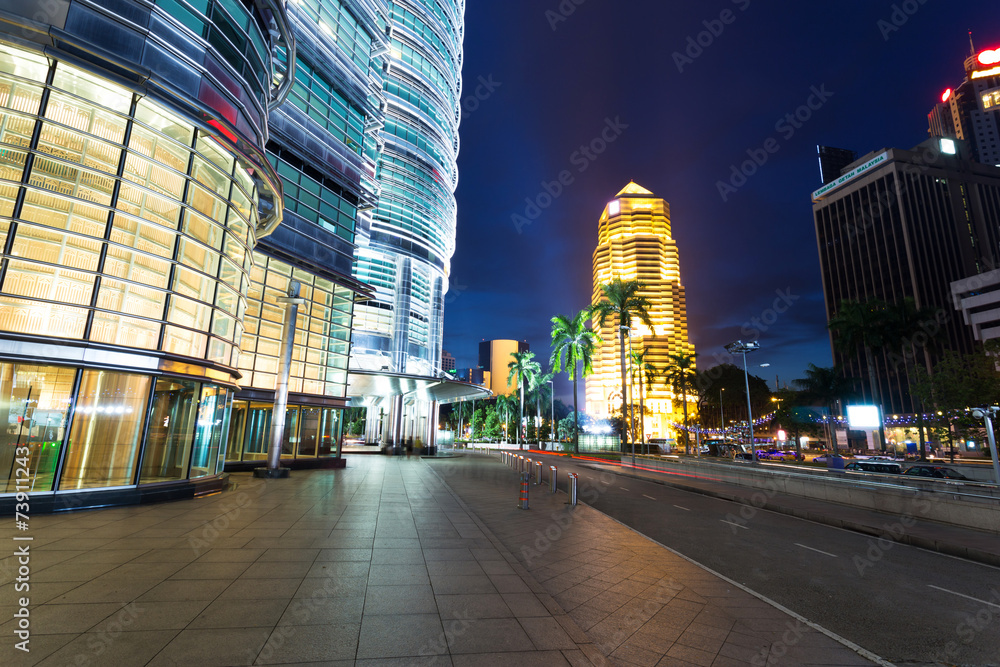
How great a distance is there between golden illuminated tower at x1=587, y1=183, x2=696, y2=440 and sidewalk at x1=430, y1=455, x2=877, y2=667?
472ft

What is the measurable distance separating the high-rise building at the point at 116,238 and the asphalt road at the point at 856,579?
47.0 feet

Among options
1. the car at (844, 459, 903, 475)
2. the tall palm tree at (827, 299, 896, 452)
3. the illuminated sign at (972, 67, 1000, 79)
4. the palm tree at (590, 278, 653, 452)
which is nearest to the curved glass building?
the palm tree at (590, 278, 653, 452)

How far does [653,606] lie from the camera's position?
6.78 metres

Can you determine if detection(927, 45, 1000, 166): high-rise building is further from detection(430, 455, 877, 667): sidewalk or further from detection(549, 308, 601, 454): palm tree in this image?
detection(430, 455, 877, 667): sidewalk

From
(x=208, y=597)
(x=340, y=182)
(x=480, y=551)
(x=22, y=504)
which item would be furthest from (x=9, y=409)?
(x=340, y=182)

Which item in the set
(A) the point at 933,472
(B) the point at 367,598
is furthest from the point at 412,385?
(B) the point at 367,598

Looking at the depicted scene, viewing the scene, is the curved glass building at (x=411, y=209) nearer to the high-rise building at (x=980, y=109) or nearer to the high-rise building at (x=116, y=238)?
the high-rise building at (x=116, y=238)

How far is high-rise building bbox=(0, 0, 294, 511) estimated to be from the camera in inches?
474

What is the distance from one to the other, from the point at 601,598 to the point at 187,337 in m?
15.0

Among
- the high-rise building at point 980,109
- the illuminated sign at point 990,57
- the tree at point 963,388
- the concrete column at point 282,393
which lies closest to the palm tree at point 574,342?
the tree at point 963,388

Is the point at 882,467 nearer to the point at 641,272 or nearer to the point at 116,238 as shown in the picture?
the point at 116,238

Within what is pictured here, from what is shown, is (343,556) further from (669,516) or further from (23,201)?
(23,201)

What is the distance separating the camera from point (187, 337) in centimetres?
1541

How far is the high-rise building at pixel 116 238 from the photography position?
39.5 feet
